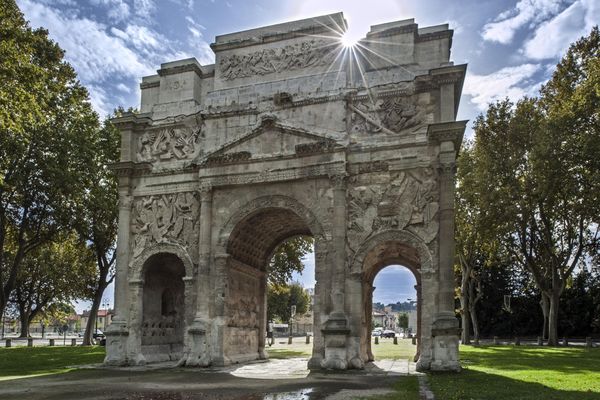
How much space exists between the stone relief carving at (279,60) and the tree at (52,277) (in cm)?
2292

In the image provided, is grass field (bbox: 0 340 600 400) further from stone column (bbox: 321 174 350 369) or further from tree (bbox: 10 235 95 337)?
tree (bbox: 10 235 95 337)

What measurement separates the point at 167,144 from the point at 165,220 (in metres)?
3.03

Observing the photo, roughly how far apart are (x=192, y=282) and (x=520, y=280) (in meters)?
39.1

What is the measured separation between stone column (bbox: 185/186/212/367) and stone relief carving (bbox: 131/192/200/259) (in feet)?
1.75

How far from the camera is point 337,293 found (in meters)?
18.6

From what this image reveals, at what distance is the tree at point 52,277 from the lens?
43625 mm

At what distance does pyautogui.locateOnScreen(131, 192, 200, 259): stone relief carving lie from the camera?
2136cm

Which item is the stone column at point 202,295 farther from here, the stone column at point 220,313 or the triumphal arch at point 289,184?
the stone column at point 220,313

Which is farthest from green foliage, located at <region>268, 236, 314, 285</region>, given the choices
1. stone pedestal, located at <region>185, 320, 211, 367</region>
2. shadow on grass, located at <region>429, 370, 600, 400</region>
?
shadow on grass, located at <region>429, 370, 600, 400</region>

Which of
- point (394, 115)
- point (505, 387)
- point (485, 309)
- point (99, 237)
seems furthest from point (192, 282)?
point (485, 309)

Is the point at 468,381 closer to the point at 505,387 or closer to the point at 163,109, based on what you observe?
the point at 505,387

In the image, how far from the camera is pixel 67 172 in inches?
1062

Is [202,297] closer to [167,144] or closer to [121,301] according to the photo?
[121,301]

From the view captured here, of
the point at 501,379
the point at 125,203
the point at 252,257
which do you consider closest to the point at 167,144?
the point at 125,203
